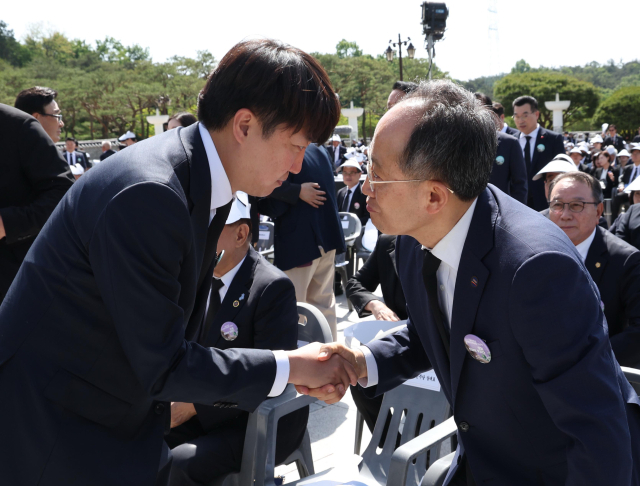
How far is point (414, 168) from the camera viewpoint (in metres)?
1.58

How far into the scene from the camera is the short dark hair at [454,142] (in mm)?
1509

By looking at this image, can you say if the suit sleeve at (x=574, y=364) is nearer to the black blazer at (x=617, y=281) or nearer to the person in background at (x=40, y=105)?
the black blazer at (x=617, y=281)

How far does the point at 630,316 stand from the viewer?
2801mm

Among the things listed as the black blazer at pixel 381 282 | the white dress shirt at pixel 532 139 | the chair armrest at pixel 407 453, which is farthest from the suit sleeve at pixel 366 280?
the white dress shirt at pixel 532 139

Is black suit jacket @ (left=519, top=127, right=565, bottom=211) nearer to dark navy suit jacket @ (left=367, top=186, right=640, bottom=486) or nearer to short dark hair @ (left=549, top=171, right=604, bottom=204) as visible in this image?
short dark hair @ (left=549, top=171, right=604, bottom=204)

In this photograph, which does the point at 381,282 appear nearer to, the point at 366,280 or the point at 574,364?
the point at 366,280

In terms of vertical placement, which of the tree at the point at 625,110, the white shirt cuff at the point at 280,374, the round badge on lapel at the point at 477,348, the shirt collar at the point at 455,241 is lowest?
the tree at the point at 625,110

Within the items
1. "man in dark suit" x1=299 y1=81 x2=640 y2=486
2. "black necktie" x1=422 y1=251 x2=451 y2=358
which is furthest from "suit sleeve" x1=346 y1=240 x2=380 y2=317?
"black necktie" x1=422 y1=251 x2=451 y2=358

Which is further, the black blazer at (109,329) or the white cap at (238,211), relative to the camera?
the white cap at (238,211)

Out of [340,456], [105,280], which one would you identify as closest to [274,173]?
[105,280]

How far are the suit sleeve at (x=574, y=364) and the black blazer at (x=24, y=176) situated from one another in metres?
2.22

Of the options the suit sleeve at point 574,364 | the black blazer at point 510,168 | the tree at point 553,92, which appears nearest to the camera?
the suit sleeve at point 574,364

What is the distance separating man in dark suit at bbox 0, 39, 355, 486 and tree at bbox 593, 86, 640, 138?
4772 centimetres

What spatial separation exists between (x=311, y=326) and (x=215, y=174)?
4.93 ft
